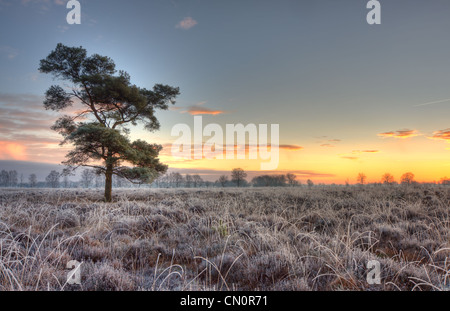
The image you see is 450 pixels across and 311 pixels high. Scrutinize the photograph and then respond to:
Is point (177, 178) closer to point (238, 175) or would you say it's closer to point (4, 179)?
point (238, 175)

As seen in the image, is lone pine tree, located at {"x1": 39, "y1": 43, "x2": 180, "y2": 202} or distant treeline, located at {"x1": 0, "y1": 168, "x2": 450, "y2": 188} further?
distant treeline, located at {"x1": 0, "y1": 168, "x2": 450, "y2": 188}

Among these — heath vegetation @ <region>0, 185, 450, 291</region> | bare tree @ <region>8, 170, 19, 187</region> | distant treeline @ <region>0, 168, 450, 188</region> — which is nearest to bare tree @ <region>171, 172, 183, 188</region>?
distant treeline @ <region>0, 168, 450, 188</region>

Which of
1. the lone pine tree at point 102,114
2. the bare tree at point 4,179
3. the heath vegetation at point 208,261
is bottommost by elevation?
the bare tree at point 4,179

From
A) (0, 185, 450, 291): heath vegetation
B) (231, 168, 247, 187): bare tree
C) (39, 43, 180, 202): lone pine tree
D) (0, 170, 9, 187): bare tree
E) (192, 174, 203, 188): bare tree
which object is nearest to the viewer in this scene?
(0, 185, 450, 291): heath vegetation

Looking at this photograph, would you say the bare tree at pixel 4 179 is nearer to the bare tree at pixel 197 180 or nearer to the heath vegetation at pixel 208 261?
the bare tree at pixel 197 180

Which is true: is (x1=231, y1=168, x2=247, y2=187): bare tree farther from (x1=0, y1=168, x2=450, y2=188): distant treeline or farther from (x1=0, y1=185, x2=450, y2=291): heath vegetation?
(x1=0, y1=185, x2=450, y2=291): heath vegetation

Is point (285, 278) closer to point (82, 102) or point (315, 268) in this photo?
point (315, 268)

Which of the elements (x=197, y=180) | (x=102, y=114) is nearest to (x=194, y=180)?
(x=197, y=180)

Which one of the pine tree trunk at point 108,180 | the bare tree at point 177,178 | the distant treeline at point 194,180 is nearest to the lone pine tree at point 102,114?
the pine tree trunk at point 108,180

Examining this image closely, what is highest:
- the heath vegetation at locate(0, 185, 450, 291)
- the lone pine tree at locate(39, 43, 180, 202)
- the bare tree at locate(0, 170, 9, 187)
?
the lone pine tree at locate(39, 43, 180, 202)

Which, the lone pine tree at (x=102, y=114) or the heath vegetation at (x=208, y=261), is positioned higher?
the lone pine tree at (x=102, y=114)
